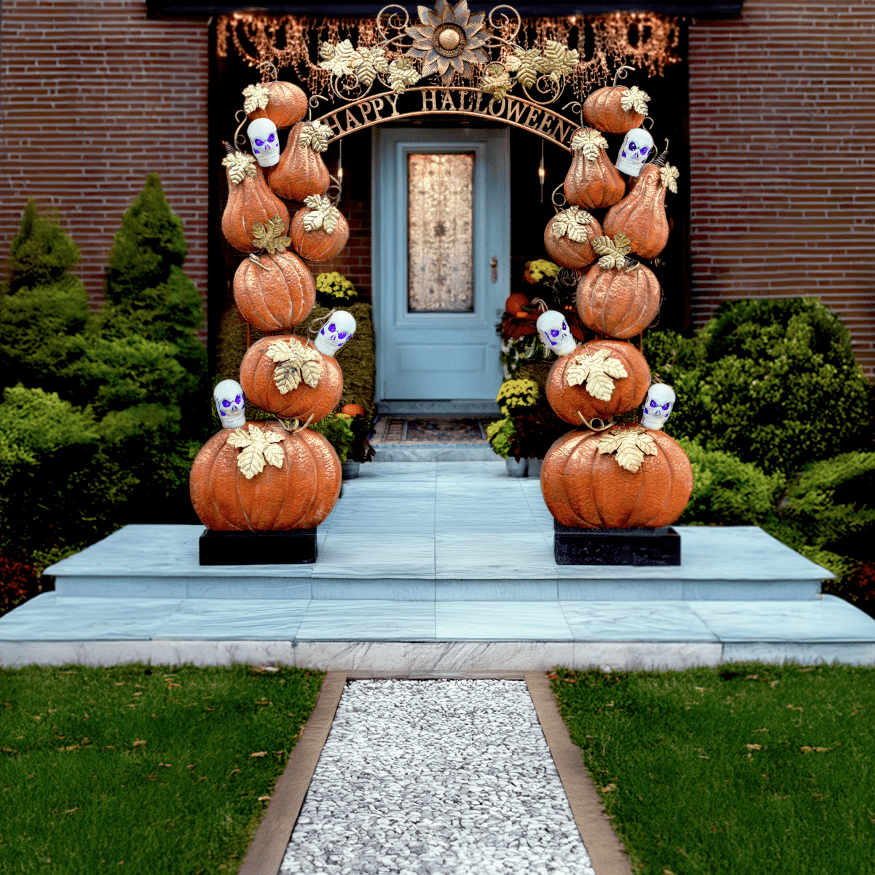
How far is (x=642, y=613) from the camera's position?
15.3 feet

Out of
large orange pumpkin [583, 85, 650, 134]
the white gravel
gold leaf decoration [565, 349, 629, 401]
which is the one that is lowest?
the white gravel

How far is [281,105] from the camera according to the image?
506 cm

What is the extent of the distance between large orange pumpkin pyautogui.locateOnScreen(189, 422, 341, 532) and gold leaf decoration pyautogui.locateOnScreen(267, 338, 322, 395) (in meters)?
0.28

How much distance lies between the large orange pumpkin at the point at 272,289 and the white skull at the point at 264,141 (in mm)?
485

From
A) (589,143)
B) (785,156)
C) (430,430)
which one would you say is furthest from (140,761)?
(785,156)

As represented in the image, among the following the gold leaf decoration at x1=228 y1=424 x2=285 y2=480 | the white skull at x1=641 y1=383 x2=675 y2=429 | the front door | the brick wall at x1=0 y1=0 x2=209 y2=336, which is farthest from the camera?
the front door

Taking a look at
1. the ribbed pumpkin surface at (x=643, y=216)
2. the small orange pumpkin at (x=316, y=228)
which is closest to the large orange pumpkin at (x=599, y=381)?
the ribbed pumpkin surface at (x=643, y=216)

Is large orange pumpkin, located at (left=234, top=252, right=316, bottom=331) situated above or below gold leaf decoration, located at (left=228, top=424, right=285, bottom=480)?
above

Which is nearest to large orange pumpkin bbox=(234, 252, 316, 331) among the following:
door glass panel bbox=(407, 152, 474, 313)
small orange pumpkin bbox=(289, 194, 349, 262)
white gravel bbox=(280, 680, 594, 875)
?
small orange pumpkin bbox=(289, 194, 349, 262)

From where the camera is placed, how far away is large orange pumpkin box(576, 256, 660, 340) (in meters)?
5.05

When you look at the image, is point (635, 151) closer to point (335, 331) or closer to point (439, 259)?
point (335, 331)

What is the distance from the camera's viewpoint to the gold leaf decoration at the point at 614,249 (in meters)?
5.01

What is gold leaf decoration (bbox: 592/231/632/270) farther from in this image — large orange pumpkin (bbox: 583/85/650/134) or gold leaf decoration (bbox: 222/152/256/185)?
gold leaf decoration (bbox: 222/152/256/185)

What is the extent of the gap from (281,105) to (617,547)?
2.87 metres
